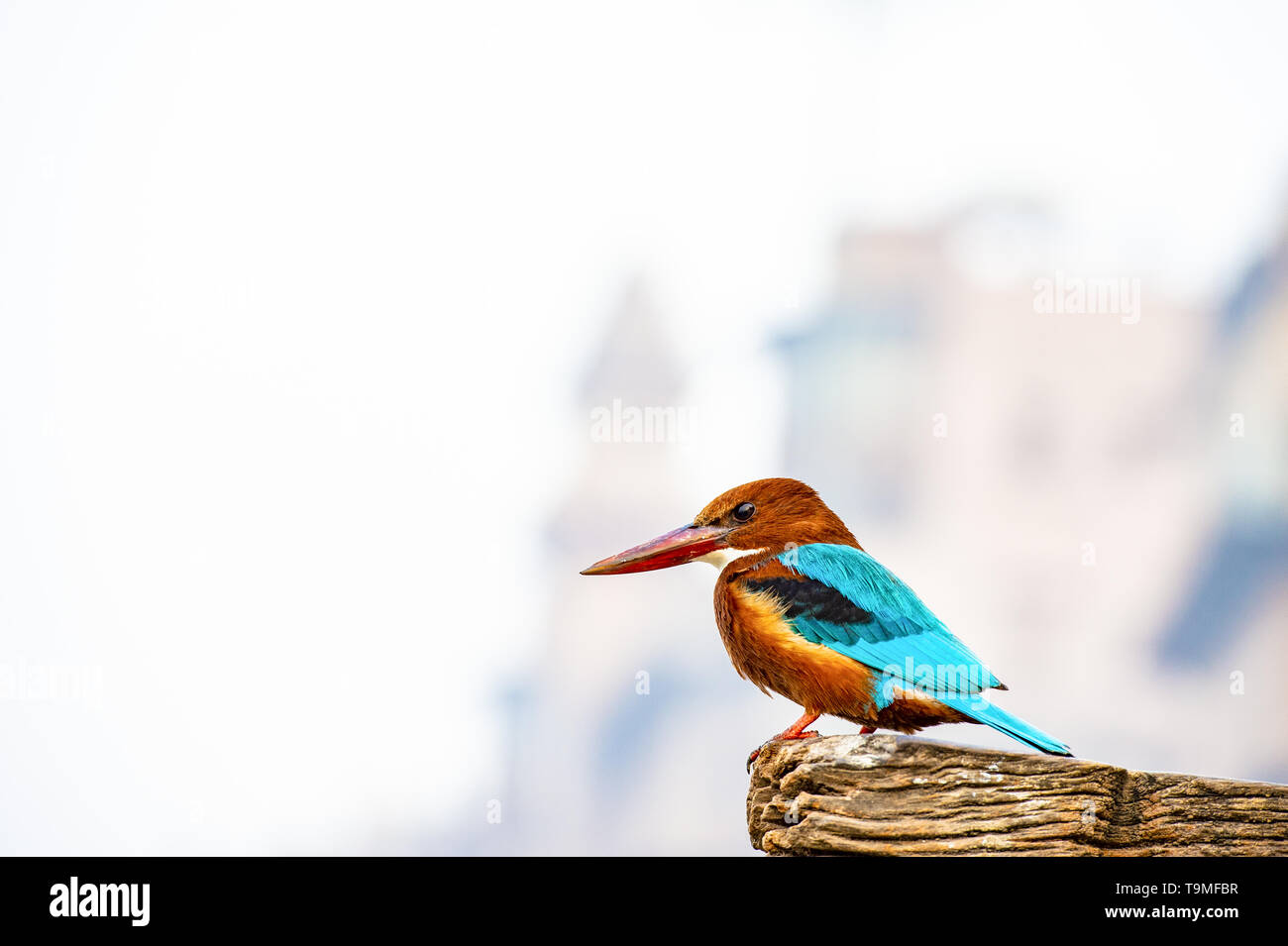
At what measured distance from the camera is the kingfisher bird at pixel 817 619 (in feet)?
10.2

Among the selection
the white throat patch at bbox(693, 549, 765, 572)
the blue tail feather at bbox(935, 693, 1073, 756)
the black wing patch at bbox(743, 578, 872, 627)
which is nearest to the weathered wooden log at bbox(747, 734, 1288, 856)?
the blue tail feather at bbox(935, 693, 1073, 756)

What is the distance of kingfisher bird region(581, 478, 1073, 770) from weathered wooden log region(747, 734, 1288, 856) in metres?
0.16

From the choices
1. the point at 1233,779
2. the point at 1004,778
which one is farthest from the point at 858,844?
the point at 1233,779

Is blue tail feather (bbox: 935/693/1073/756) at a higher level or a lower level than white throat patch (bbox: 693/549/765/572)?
lower

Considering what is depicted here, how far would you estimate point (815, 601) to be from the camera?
3.28 m

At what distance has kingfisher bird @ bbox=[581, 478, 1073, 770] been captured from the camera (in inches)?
123

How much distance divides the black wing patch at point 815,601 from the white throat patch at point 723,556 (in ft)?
0.57

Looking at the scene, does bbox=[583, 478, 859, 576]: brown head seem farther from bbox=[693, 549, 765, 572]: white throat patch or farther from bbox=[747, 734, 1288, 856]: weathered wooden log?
bbox=[747, 734, 1288, 856]: weathered wooden log

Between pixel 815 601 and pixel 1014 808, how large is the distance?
793 mm
